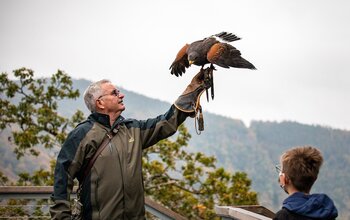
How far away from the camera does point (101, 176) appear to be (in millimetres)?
2730

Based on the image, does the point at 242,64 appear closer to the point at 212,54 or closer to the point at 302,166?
the point at 212,54

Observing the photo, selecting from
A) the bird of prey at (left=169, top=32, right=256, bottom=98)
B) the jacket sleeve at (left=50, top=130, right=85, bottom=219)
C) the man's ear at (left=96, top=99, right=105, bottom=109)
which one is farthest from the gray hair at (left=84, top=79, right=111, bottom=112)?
the bird of prey at (left=169, top=32, right=256, bottom=98)

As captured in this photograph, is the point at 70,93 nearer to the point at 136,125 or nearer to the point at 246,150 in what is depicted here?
the point at 136,125

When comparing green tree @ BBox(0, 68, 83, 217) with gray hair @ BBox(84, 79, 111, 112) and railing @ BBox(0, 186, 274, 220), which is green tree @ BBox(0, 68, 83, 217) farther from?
gray hair @ BBox(84, 79, 111, 112)

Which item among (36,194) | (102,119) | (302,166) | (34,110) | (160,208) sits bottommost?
(160,208)

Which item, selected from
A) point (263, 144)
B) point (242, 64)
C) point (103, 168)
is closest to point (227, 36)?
point (242, 64)

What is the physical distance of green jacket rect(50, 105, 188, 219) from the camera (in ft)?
8.87

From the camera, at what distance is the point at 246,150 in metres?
161

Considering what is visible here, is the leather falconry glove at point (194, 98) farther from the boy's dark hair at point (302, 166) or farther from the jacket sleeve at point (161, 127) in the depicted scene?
the boy's dark hair at point (302, 166)

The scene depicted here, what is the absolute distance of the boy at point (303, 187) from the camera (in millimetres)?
2076

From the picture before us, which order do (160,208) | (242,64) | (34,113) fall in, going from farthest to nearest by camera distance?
(34,113), (160,208), (242,64)

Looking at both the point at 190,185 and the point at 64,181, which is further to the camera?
the point at 190,185

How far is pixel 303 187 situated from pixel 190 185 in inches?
399

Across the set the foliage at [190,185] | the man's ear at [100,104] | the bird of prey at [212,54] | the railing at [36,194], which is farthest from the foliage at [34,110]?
the man's ear at [100,104]
